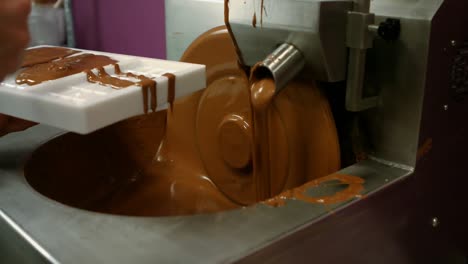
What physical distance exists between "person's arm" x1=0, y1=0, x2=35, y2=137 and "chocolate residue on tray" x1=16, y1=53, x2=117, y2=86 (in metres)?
0.22

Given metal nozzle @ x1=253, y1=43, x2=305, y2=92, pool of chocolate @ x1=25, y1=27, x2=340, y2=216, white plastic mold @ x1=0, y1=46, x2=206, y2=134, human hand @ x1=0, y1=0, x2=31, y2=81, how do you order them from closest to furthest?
human hand @ x1=0, y1=0, x2=31, y2=81 → white plastic mold @ x1=0, y1=46, x2=206, y2=134 → metal nozzle @ x1=253, y1=43, x2=305, y2=92 → pool of chocolate @ x1=25, y1=27, x2=340, y2=216

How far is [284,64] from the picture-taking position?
0.79 metres

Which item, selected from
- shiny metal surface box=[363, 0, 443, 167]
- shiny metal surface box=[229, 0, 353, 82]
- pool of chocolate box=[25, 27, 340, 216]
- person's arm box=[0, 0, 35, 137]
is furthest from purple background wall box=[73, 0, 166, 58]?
person's arm box=[0, 0, 35, 137]

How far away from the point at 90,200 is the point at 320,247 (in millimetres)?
568

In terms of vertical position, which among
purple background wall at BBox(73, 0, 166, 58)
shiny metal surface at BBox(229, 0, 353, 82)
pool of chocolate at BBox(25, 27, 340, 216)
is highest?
shiny metal surface at BBox(229, 0, 353, 82)

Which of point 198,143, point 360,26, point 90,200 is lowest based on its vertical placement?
point 90,200

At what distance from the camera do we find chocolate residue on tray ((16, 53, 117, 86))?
2.71 feet

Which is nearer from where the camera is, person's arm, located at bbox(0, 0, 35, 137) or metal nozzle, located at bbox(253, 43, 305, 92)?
person's arm, located at bbox(0, 0, 35, 137)

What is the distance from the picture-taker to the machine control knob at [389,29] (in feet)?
2.51

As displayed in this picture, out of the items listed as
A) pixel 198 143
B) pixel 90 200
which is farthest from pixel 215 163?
pixel 90 200

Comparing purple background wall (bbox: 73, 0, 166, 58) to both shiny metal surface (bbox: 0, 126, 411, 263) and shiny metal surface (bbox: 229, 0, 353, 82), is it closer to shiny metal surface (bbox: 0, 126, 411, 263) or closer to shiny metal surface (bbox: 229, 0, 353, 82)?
shiny metal surface (bbox: 229, 0, 353, 82)

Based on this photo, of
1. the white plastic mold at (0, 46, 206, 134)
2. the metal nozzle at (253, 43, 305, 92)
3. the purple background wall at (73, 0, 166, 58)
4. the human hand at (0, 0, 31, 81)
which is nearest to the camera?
the human hand at (0, 0, 31, 81)

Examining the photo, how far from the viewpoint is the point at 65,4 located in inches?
93.1

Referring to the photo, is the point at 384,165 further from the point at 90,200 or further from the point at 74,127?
the point at 90,200
